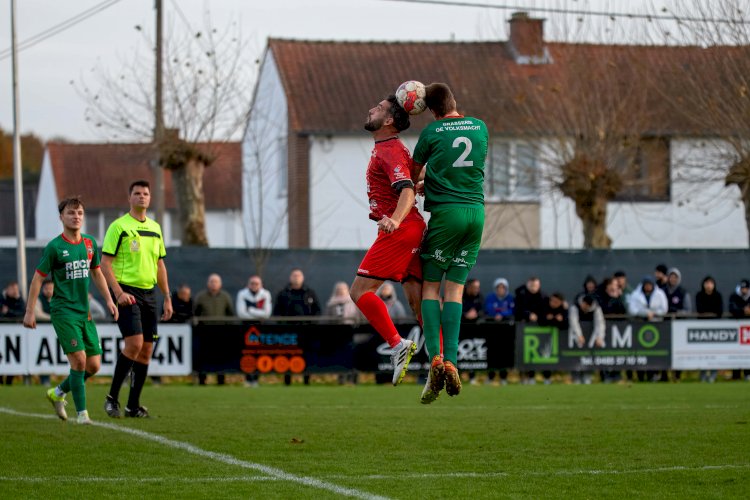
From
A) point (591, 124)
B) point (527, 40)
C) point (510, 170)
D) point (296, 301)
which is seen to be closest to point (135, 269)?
point (296, 301)

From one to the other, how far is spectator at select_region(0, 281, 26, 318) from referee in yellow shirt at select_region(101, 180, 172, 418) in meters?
9.44

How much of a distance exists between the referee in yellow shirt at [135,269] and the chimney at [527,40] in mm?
23308

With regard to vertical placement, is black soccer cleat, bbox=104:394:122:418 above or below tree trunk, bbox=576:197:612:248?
below

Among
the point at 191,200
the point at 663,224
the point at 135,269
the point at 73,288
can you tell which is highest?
the point at 191,200

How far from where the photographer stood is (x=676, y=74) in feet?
91.2

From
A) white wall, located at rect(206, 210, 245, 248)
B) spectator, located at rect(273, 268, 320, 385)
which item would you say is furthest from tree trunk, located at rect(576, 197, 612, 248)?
white wall, located at rect(206, 210, 245, 248)

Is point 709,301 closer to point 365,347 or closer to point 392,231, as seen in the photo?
point 365,347

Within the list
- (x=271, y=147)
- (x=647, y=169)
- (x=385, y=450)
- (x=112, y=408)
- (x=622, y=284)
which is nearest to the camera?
(x=385, y=450)

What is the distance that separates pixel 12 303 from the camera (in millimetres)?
22297

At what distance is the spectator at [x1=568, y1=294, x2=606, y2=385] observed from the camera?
73.5ft

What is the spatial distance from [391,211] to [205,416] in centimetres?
487

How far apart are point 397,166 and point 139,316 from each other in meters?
4.65

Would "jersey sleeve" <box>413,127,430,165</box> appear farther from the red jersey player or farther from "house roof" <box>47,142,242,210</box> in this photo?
"house roof" <box>47,142,242,210</box>

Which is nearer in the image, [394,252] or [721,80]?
[394,252]
